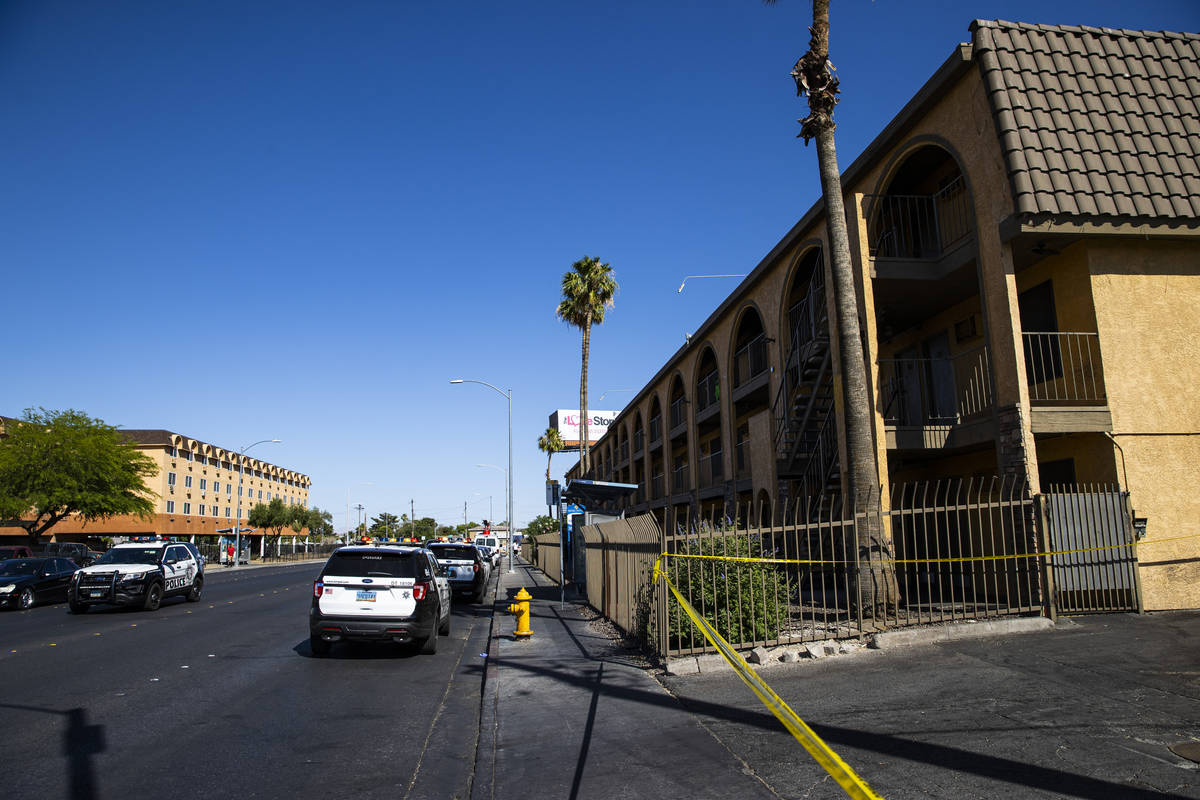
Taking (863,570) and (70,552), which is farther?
(70,552)

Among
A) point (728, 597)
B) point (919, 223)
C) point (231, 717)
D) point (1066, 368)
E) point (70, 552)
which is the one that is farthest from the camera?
point (70, 552)

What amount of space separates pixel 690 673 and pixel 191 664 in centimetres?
696

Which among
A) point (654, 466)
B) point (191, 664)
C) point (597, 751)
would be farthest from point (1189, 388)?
point (654, 466)

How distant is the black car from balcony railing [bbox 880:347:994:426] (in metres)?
20.9

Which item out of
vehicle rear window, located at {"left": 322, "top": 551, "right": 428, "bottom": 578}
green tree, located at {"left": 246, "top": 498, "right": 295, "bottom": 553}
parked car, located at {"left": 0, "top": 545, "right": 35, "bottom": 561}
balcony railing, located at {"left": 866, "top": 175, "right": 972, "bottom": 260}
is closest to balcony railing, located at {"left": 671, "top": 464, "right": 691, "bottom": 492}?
balcony railing, located at {"left": 866, "top": 175, "right": 972, "bottom": 260}

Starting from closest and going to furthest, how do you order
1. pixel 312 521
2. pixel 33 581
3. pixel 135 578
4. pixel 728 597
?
1. pixel 728 597
2. pixel 135 578
3. pixel 33 581
4. pixel 312 521

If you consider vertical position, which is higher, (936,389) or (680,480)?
(936,389)

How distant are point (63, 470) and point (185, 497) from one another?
114 ft

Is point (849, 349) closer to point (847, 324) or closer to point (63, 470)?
point (847, 324)

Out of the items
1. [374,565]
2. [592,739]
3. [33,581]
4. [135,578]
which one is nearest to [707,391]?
[135,578]

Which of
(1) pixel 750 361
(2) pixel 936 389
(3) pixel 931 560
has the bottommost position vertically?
(3) pixel 931 560

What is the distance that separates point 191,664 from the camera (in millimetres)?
10898

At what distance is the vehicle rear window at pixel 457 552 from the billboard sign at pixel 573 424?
181 feet

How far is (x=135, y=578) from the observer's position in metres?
19.0
